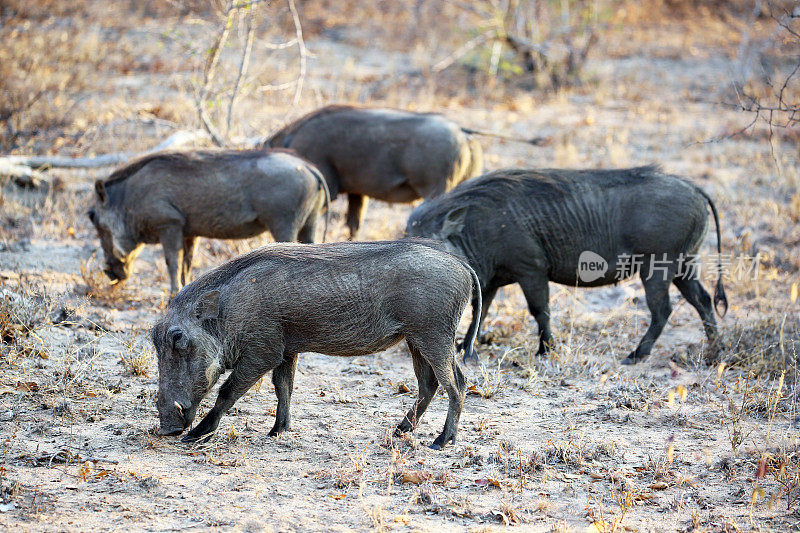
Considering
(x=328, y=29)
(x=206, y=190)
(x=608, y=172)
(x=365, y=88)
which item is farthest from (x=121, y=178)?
(x=328, y=29)

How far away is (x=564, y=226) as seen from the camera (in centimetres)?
633

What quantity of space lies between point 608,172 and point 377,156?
2448mm

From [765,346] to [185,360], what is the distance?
13.9 ft

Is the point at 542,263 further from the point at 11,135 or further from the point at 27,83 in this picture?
the point at 27,83

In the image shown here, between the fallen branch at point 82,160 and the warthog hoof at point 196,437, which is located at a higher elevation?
the fallen branch at point 82,160

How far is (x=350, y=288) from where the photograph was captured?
174 inches

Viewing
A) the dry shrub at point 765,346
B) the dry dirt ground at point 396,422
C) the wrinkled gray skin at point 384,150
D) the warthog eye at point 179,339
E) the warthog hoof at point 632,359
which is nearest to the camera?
the dry dirt ground at point 396,422

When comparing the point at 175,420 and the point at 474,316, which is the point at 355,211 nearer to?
the point at 474,316

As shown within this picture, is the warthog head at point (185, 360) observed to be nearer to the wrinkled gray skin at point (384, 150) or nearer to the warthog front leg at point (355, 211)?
the wrinkled gray skin at point (384, 150)

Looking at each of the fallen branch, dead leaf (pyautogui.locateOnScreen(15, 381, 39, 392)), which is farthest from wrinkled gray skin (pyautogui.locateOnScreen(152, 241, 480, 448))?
the fallen branch

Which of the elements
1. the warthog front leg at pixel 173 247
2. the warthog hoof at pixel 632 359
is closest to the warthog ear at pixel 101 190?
the warthog front leg at pixel 173 247

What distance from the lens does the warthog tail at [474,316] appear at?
4695 millimetres

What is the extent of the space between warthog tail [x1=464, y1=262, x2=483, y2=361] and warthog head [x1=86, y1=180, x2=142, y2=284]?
2.82 meters

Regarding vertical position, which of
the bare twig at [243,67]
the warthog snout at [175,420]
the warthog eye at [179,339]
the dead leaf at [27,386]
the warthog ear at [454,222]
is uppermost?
the bare twig at [243,67]
